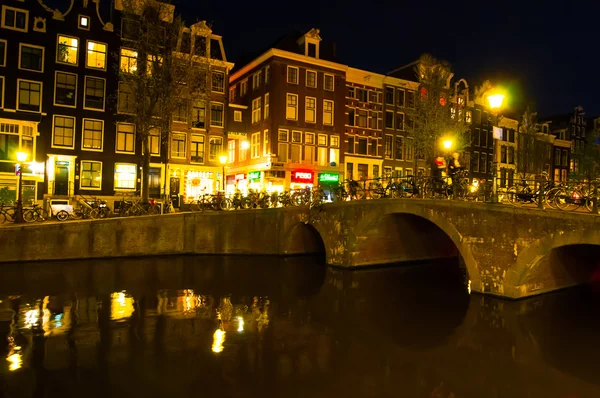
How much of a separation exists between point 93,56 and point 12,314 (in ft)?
81.2

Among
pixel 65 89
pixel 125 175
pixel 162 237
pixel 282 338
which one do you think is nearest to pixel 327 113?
pixel 125 175

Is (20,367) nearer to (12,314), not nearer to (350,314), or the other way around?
(12,314)

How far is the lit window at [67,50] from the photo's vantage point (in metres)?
31.3

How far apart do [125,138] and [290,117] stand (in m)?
13.1

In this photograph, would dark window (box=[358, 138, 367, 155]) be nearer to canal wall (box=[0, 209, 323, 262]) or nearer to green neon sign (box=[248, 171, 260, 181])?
green neon sign (box=[248, 171, 260, 181])

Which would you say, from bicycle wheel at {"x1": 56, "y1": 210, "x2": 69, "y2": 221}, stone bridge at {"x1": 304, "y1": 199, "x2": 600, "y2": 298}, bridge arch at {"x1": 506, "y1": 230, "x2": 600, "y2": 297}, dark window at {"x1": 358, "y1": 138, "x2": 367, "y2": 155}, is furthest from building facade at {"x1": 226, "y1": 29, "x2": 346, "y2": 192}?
bridge arch at {"x1": 506, "y1": 230, "x2": 600, "y2": 297}

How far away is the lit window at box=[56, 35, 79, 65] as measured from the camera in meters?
31.3

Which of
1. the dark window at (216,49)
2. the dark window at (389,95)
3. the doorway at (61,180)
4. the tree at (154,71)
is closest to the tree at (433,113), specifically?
the dark window at (389,95)

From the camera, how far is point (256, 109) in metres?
39.0

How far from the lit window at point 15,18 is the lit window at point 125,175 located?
11.0 meters

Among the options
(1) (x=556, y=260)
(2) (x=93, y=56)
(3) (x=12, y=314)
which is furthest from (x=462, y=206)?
(2) (x=93, y=56)

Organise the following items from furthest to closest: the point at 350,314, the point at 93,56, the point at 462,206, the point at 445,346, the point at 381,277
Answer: the point at 93,56
the point at 381,277
the point at 462,206
the point at 350,314
the point at 445,346

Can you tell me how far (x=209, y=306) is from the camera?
1473 centimetres

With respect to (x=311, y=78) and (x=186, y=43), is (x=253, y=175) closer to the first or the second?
(x=311, y=78)
